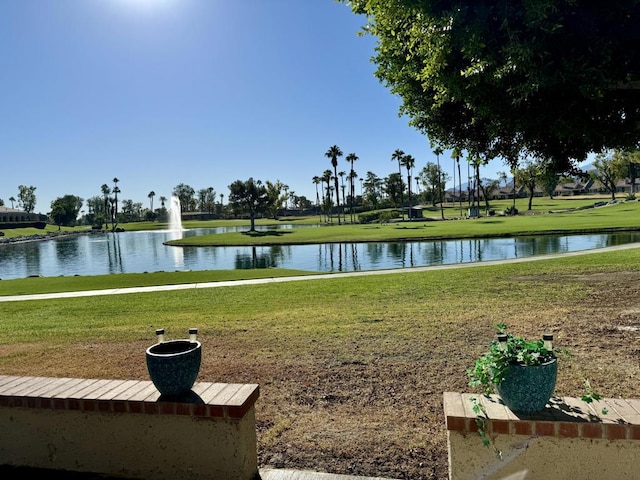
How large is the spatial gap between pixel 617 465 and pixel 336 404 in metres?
2.79

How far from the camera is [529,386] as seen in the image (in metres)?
2.97

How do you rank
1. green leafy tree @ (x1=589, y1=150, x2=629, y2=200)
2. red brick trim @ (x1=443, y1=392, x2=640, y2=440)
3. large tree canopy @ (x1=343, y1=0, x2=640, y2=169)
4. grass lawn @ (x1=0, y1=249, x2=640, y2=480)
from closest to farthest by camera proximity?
red brick trim @ (x1=443, y1=392, x2=640, y2=440) → large tree canopy @ (x1=343, y1=0, x2=640, y2=169) → grass lawn @ (x1=0, y1=249, x2=640, y2=480) → green leafy tree @ (x1=589, y1=150, x2=629, y2=200)

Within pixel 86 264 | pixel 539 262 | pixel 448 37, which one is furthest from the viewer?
pixel 86 264

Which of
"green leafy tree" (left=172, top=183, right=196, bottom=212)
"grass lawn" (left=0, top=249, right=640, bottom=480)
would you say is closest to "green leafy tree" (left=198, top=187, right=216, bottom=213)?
"green leafy tree" (left=172, top=183, right=196, bottom=212)

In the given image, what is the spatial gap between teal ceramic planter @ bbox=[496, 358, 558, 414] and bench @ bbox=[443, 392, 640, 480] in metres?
0.07

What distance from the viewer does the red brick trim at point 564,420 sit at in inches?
114

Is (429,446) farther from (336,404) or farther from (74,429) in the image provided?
(74,429)

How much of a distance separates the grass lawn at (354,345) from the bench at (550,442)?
2.53 feet

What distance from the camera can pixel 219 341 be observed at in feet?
26.2

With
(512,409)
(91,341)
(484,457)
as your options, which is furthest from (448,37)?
(91,341)

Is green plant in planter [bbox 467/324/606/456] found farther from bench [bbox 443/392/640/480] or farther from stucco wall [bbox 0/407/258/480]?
stucco wall [bbox 0/407/258/480]

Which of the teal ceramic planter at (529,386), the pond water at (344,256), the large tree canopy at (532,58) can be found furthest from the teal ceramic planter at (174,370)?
the pond water at (344,256)

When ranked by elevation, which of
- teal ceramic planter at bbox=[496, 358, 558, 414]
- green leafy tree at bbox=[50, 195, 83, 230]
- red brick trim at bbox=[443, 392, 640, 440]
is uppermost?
green leafy tree at bbox=[50, 195, 83, 230]

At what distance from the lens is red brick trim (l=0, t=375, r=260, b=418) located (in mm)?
3451
